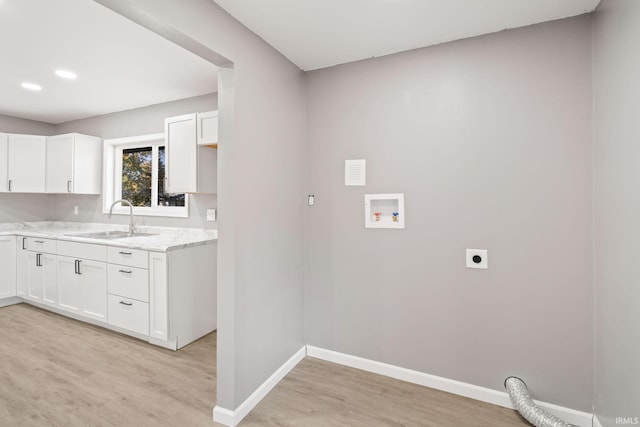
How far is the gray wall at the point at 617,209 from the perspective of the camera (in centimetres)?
135

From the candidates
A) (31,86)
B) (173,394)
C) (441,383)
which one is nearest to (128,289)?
(173,394)

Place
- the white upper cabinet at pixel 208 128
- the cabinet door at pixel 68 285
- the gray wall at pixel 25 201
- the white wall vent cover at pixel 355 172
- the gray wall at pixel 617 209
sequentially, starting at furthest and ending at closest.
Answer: the gray wall at pixel 25 201, the cabinet door at pixel 68 285, the white upper cabinet at pixel 208 128, the white wall vent cover at pixel 355 172, the gray wall at pixel 617 209

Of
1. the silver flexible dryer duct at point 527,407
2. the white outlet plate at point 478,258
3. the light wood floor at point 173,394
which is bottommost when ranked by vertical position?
the light wood floor at point 173,394

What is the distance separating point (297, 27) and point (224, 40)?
1.61 feet

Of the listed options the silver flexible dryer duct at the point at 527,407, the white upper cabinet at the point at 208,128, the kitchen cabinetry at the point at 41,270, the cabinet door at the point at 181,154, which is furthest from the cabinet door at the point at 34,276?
the silver flexible dryer duct at the point at 527,407

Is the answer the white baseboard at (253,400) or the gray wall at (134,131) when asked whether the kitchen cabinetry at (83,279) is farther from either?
the white baseboard at (253,400)

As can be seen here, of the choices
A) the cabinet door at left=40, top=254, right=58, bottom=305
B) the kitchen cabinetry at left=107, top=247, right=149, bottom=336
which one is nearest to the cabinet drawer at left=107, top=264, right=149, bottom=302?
the kitchen cabinetry at left=107, top=247, right=149, bottom=336

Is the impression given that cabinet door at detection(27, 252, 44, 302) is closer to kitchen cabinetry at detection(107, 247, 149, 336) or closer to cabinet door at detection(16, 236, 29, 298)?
cabinet door at detection(16, 236, 29, 298)

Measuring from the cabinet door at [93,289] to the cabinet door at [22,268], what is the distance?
3.99ft

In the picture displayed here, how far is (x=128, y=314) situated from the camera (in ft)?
9.27

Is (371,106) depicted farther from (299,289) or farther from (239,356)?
(239,356)

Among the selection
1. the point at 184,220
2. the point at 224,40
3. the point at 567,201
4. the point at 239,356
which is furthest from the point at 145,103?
the point at 567,201

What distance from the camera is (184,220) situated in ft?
11.3

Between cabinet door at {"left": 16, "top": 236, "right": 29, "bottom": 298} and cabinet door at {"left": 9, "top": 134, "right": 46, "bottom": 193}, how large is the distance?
0.74m
